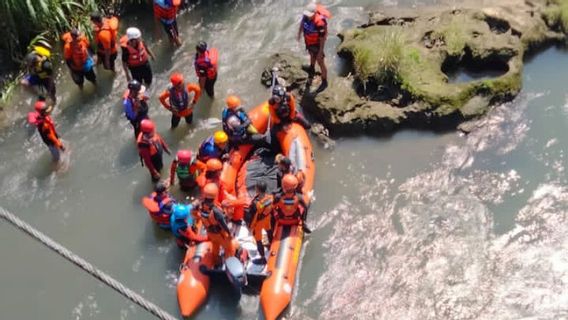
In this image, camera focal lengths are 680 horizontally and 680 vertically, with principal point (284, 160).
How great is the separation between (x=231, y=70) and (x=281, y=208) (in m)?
3.84

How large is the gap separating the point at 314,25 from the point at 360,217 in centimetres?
288

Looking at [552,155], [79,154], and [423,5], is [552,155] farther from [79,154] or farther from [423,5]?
[79,154]

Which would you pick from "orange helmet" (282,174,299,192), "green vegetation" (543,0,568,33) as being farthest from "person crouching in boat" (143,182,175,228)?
"green vegetation" (543,0,568,33)

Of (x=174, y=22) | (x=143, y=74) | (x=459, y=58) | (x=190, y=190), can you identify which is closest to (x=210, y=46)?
(x=174, y=22)

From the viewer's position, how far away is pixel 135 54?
9930mm

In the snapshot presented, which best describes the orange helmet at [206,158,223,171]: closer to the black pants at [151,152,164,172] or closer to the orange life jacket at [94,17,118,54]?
the black pants at [151,152,164,172]

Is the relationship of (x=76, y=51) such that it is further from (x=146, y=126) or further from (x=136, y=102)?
(x=146, y=126)

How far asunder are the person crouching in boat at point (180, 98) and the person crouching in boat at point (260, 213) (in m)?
2.26

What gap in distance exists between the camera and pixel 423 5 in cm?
1183

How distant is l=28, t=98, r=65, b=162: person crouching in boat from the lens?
29.1 ft

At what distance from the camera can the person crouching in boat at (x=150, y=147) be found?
852 centimetres

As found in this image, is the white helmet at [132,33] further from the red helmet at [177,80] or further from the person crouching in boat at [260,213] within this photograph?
the person crouching in boat at [260,213]

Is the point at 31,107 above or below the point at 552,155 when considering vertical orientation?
above

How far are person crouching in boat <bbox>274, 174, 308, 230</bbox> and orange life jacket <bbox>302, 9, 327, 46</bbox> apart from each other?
9.61ft
